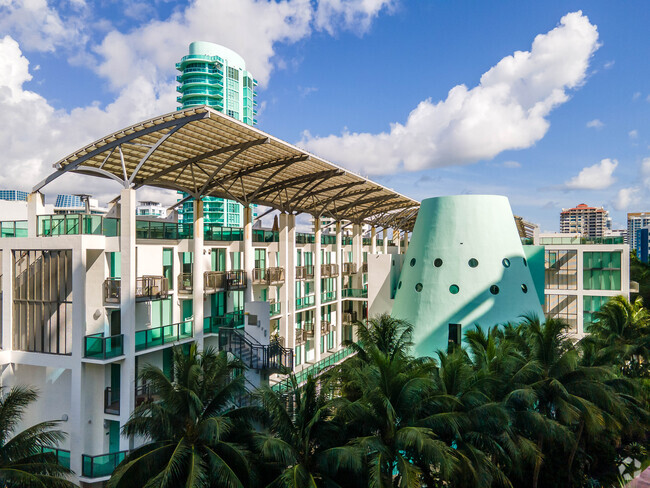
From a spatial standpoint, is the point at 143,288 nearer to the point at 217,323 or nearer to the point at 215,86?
the point at 217,323

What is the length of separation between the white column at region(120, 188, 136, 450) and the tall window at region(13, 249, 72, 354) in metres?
2.35

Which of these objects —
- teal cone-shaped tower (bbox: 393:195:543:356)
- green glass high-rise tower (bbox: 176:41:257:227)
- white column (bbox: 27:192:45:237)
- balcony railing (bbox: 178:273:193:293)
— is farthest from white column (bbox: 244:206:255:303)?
green glass high-rise tower (bbox: 176:41:257:227)

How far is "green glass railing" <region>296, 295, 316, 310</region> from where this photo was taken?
39.1 meters

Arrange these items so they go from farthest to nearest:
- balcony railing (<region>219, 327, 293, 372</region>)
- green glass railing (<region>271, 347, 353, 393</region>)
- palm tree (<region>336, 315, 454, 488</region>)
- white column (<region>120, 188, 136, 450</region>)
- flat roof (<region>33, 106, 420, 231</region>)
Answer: green glass railing (<region>271, 347, 353, 393</region>), balcony railing (<region>219, 327, 293, 372</region>), flat roof (<region>33, 106, 420, 231</region>), white column (<region>120, 188, 136, 450</region>), palm tree (<region>336, 315, 454, 488</region>)

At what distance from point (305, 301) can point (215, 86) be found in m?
58.1

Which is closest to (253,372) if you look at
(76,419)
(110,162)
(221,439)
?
(76,419)

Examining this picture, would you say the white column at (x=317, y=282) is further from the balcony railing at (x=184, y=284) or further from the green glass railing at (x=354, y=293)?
the balcony railing at (x=184, y=284)

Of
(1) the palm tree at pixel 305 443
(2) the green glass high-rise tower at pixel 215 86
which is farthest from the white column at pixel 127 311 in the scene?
(2) the green glass high-rise tower at pixel 215 86

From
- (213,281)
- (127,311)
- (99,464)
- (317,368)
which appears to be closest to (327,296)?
(317,368)

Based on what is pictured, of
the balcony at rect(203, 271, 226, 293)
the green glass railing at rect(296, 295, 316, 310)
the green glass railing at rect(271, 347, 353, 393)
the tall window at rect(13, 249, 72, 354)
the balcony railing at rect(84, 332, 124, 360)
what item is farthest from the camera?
the green glass railing at rect(296, 295, 316, 310)

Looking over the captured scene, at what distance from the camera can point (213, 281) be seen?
26875mm

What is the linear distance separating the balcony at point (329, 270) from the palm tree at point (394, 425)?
26.0m

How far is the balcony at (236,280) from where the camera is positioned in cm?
2800

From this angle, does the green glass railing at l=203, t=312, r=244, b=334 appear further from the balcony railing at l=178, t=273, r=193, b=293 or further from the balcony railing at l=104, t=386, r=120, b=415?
the balcony railing at l=104, t=386, r=120, b=415
